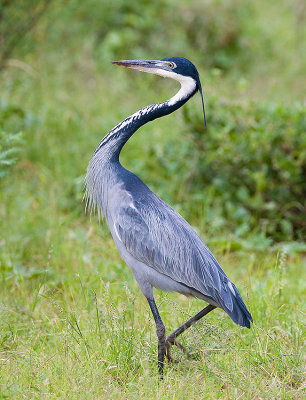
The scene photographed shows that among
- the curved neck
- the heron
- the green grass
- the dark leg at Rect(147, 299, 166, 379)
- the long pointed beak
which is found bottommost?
the green grass

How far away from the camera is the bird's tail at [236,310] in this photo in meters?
3.26

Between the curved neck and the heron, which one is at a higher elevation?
the curved neck

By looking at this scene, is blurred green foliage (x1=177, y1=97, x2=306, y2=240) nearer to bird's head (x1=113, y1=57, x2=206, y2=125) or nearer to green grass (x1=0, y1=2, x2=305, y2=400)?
green grass (x1=0, y1=2, x2=305, y2=400)

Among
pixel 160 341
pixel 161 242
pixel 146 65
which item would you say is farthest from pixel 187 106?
pixel 160 341

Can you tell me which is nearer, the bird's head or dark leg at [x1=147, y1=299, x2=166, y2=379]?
dark leg at [x1=147, y1=299, x2=166, y2=379]

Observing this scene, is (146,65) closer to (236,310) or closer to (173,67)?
(173,67)

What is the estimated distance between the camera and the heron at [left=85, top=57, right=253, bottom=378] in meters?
3.33

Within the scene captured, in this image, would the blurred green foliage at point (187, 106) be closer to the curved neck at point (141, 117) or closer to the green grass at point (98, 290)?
the green grass at point (98, 290)

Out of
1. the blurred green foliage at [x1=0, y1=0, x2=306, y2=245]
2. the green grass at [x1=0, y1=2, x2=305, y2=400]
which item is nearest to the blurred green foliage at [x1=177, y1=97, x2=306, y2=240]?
the blurred green foliage at [x1=0, y1=0, x2=306, y2=245]

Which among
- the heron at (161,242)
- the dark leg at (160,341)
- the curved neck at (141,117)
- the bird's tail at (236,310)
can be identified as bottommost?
the dark leg at (160,341)

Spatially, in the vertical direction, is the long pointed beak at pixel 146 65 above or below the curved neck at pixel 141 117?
above

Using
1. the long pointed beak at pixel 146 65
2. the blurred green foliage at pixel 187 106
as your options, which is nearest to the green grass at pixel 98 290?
the blurred green foliage at pixel 187 106

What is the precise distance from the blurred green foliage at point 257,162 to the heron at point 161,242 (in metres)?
1.93

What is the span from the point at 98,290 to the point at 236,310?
128 centimetres
